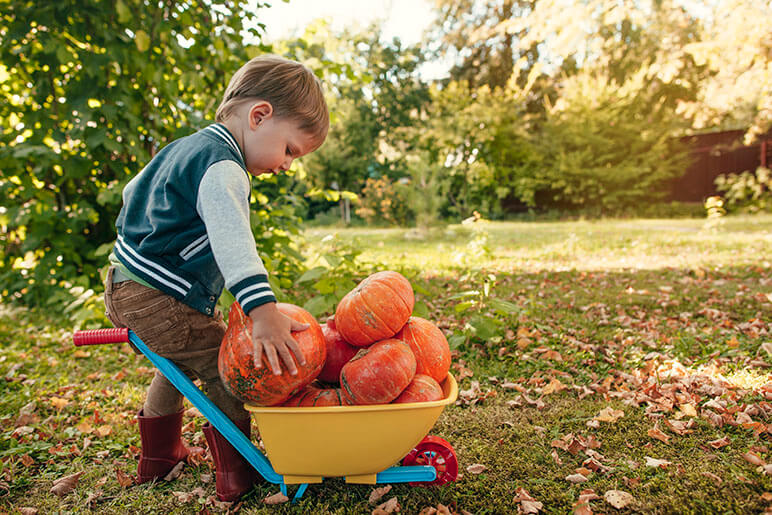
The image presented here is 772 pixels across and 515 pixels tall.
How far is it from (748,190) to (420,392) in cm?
1784

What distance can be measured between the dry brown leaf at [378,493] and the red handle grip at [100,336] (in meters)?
1.18

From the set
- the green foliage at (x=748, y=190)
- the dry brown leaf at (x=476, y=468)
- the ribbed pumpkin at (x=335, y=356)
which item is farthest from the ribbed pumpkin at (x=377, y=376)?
the green foliage at (x=748, y=190)

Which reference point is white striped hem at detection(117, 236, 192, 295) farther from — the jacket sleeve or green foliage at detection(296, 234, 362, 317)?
green foliage at detection(296, 234, 362, 317)

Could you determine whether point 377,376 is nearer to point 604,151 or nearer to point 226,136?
point 226,136

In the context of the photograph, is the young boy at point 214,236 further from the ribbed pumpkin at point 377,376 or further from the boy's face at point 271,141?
the ribbed pumpkin at point 377,376

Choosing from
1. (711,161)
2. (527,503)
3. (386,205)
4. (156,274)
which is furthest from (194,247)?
(711,161)

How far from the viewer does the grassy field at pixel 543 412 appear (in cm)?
201

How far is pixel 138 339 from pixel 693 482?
2.34 m

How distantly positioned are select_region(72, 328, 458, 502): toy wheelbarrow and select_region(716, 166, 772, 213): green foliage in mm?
17162

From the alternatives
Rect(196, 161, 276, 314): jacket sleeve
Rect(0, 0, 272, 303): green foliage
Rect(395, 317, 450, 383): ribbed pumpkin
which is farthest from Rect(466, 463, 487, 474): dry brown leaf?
Rect(0, 0, 272, 303): green foliage

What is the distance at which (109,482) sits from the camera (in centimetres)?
223

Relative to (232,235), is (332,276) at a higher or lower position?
lower

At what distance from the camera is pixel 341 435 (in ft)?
5.61

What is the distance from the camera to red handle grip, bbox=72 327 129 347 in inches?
72.4
